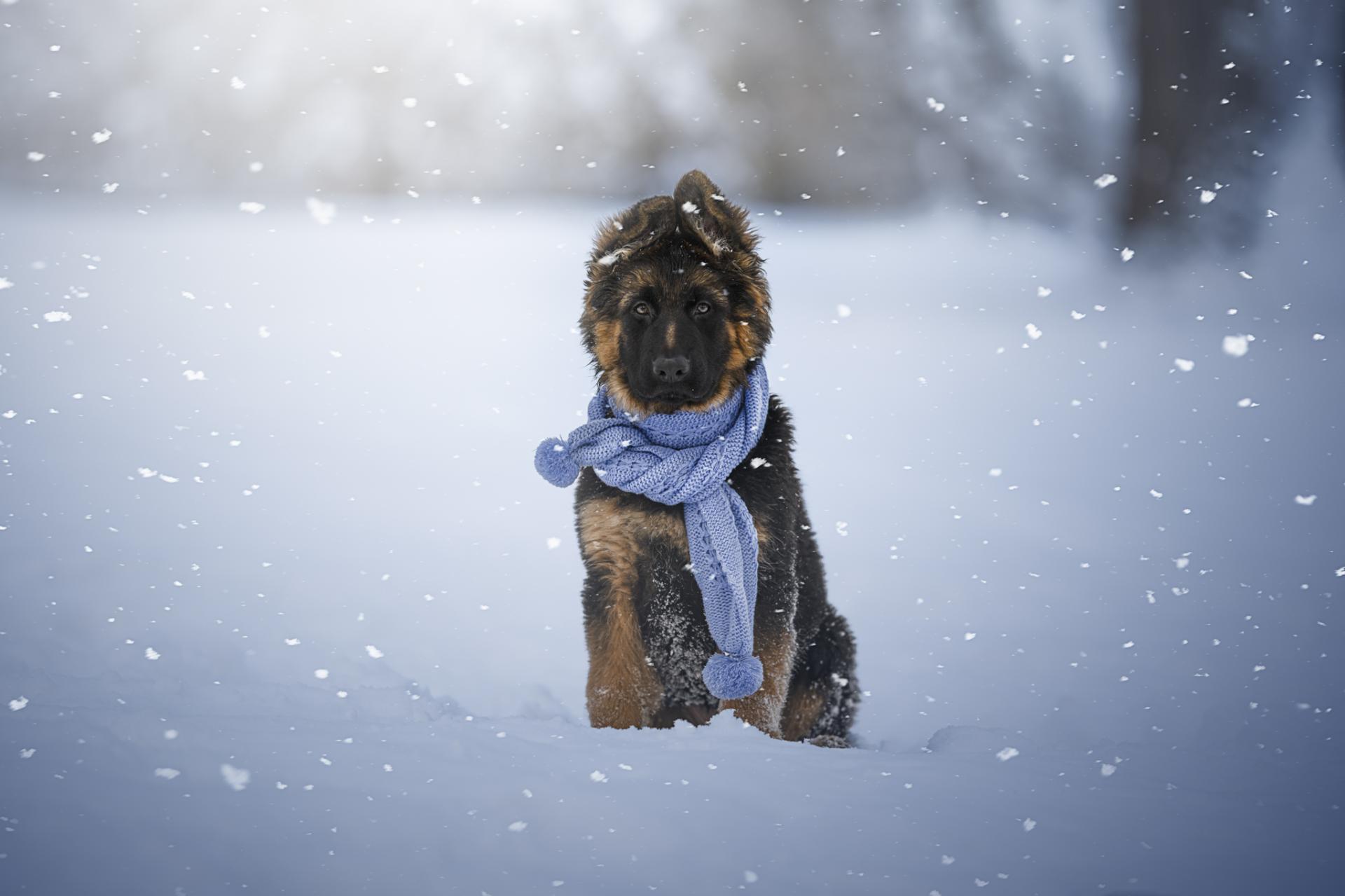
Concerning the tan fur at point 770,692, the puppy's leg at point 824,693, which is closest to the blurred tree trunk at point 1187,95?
the puppy's leg at point 824,693

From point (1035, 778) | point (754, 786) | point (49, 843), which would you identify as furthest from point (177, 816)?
point (1035, 778)

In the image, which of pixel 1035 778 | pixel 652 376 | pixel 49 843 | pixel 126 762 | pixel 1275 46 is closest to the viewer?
pixel 49 843

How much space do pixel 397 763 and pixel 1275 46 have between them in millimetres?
9888

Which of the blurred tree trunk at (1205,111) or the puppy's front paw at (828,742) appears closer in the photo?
the puppy's front paw at (828,742)

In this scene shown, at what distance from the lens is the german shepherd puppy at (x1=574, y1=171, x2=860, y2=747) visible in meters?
3.84

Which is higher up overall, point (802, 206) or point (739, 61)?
point (739, 61)

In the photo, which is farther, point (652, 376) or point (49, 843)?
→ point (652, 376)

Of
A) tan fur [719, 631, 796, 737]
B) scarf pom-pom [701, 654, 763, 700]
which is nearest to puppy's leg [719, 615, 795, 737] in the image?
tan fur [719, 631, 796, 737]

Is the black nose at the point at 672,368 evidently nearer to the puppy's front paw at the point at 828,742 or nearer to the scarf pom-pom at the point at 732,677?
the scarf pom-pom at the point at 732,677

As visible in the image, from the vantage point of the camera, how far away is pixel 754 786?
322 cm

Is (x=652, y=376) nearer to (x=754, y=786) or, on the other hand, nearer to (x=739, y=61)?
(x=754, y=786)

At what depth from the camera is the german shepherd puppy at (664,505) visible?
3.84 meters

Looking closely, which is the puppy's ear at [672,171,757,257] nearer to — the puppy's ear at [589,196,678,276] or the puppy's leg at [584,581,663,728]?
the puppy's ear at [589,196,678,276]

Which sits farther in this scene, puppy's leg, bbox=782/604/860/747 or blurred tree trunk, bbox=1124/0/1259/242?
blurred tree trunk, bbox=1124/0/1259/242
